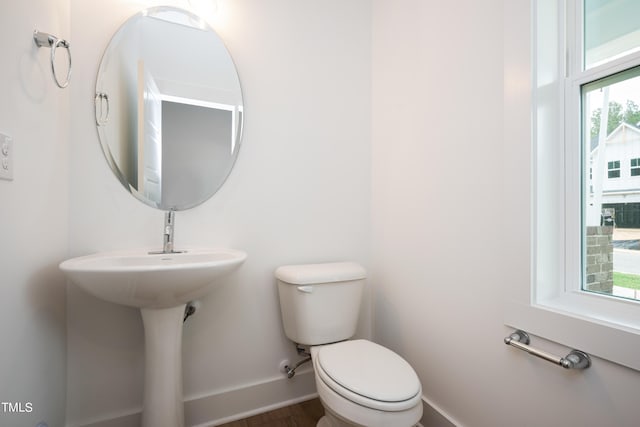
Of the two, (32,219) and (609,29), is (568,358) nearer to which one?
(609,29)

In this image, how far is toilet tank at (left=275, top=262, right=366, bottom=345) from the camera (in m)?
1.27

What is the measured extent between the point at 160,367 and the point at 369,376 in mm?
776

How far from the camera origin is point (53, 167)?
1013 mm

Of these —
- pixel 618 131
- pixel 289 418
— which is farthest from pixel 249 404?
pixel 618 131

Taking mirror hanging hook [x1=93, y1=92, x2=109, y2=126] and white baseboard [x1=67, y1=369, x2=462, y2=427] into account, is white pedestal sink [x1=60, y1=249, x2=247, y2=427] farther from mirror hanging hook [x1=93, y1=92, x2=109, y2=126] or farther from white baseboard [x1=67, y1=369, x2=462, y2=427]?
mirror hanging hook [x1=93, y1=92, x2=109, y2=126]

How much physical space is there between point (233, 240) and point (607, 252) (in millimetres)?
1364

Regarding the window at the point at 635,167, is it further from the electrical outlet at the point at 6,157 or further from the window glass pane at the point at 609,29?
the electrical outlet at the point at 6,157

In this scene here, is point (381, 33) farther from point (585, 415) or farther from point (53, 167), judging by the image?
point (585, 415)

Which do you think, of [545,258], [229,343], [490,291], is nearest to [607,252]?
[545,258]

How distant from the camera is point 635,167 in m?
0.80

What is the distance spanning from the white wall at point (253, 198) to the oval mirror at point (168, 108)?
5 cm

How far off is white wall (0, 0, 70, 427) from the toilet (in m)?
0.84

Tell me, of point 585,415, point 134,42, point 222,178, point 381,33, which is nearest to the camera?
→ point 585,415

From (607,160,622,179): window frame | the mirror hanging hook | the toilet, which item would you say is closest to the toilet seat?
the toilet
